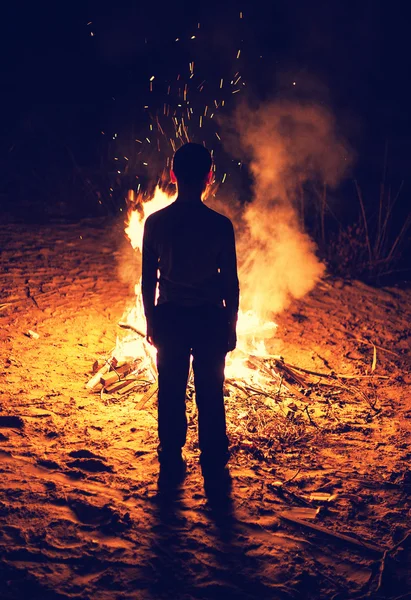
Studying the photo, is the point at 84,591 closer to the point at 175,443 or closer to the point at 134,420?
the point at 175,443

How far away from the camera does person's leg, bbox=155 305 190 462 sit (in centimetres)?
367

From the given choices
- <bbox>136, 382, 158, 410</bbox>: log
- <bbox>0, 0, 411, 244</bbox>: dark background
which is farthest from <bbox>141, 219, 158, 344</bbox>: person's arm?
<bbox>0, 0, 411, 244</bbox>: dark background

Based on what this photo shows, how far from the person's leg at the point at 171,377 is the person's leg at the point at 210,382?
0.32 feet

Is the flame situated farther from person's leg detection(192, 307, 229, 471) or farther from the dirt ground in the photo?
person's leg detection(192, 307, 229, 471)

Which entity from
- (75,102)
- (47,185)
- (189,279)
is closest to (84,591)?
(189,279)

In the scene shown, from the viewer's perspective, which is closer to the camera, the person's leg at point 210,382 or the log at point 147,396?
the person's leg at point 210,382

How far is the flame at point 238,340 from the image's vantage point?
5.56 meters

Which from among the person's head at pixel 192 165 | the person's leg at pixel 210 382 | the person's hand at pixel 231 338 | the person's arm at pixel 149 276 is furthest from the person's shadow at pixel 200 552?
the person's head at pixel 192 165

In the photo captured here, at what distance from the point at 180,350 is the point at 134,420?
4.34 ft

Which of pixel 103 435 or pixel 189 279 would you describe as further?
pixel 103 435

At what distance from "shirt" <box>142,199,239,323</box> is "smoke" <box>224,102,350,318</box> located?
342 centimetres

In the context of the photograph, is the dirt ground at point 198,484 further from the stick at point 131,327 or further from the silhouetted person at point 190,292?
the silhouetted person at point 190,292

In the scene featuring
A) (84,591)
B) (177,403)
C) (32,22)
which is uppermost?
(32,22)

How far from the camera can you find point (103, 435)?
4480 millimetres
